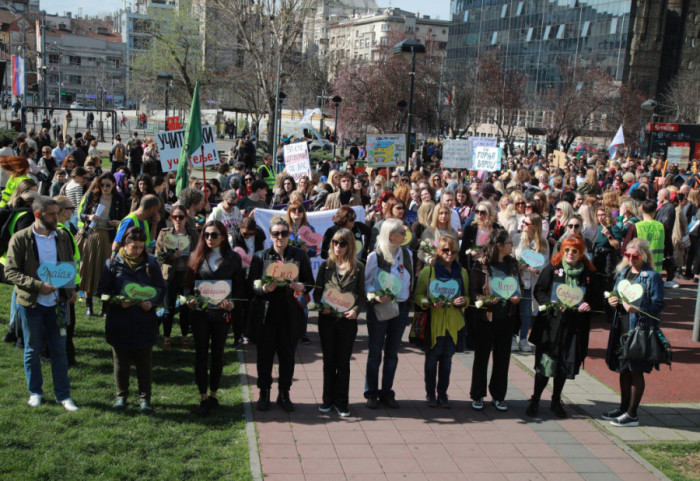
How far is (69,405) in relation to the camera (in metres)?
6.43

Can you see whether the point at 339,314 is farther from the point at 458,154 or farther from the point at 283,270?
the point at 458,154

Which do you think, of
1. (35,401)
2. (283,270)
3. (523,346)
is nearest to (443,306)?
(283,270)

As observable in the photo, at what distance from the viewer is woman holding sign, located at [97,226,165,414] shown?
6191 millimetres

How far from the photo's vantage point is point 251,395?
7.12m

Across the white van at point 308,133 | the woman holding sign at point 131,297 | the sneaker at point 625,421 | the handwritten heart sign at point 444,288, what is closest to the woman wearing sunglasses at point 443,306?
the handwritten heart sign at point 444,288

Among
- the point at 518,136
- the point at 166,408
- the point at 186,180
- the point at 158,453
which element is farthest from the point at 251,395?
the point at 518,136

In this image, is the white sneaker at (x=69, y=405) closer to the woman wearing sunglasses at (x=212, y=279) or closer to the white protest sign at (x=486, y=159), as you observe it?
the woman wearing sunglasses at (x=212, y=279)

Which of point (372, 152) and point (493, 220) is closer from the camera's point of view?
point (493, 220)

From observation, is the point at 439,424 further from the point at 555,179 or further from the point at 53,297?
the point at 555,179

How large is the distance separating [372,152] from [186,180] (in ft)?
20.8

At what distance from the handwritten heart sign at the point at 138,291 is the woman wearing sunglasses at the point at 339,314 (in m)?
1.55

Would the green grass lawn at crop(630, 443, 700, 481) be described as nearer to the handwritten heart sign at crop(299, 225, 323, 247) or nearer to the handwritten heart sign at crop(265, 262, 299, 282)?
the handwritten heart sign at crop(265, 262, 299, 282)

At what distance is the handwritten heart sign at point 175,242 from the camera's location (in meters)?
7.95

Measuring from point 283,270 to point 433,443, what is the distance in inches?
83.3
